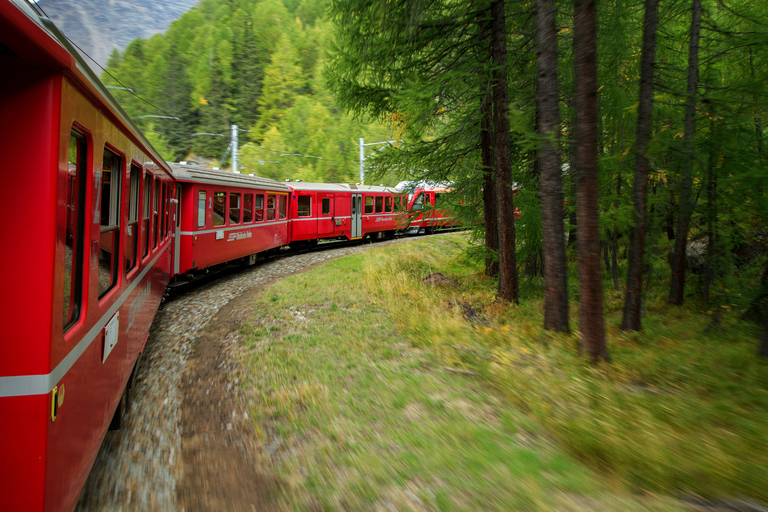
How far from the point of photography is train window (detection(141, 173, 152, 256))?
5.70 metres

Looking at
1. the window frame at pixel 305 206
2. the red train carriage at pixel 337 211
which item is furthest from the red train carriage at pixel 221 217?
the red train carriage at pixel 337 211

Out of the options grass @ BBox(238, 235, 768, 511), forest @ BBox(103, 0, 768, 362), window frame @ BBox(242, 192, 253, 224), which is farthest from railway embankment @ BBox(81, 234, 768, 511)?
window frame @ BBox(242, 192, 253, 224)

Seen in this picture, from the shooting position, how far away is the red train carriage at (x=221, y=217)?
33.7 ft

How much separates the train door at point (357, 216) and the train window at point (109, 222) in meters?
16.9

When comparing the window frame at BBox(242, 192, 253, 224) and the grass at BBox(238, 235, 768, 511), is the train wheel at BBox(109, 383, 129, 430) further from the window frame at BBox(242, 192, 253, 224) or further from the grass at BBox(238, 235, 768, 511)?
the window frame at BBox(242, 192, 253, 224)

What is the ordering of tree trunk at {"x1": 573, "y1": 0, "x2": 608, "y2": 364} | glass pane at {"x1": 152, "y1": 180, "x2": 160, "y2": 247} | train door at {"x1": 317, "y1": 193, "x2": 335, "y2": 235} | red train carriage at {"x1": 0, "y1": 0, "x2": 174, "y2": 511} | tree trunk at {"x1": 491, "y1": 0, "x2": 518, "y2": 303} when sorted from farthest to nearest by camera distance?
train door at {"x1": 317, "y1": 193, "x2": 335, "y2": 235} < tree trunk at {"x1": 491, "y1": 0, "x2": 518, "y2": 303} < glass pane at {"x1": 152, "y1": 180, "x2": 160, "y2": 247} < tree trunk at {"x1": 573, "y1": 0, "x2": 608, "y2": 364} < red train carriage at {"x1": 0, "y1": 0, "x2": 174, "y2": 511}

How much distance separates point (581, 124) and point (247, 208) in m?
10.3

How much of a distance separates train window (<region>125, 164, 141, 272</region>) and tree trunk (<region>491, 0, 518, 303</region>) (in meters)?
6.61

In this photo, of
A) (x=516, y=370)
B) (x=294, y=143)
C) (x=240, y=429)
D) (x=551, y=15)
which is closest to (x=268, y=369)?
(x=240, y=429)

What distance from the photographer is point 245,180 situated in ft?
43.3

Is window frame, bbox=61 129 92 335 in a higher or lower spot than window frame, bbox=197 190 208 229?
lower

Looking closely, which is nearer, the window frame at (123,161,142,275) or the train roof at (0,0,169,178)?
the train roof at (0,0,169,178)

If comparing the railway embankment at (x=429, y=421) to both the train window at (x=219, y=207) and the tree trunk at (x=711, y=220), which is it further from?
the train window at (x=219, y=207)

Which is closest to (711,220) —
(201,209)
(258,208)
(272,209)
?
(201,209)
